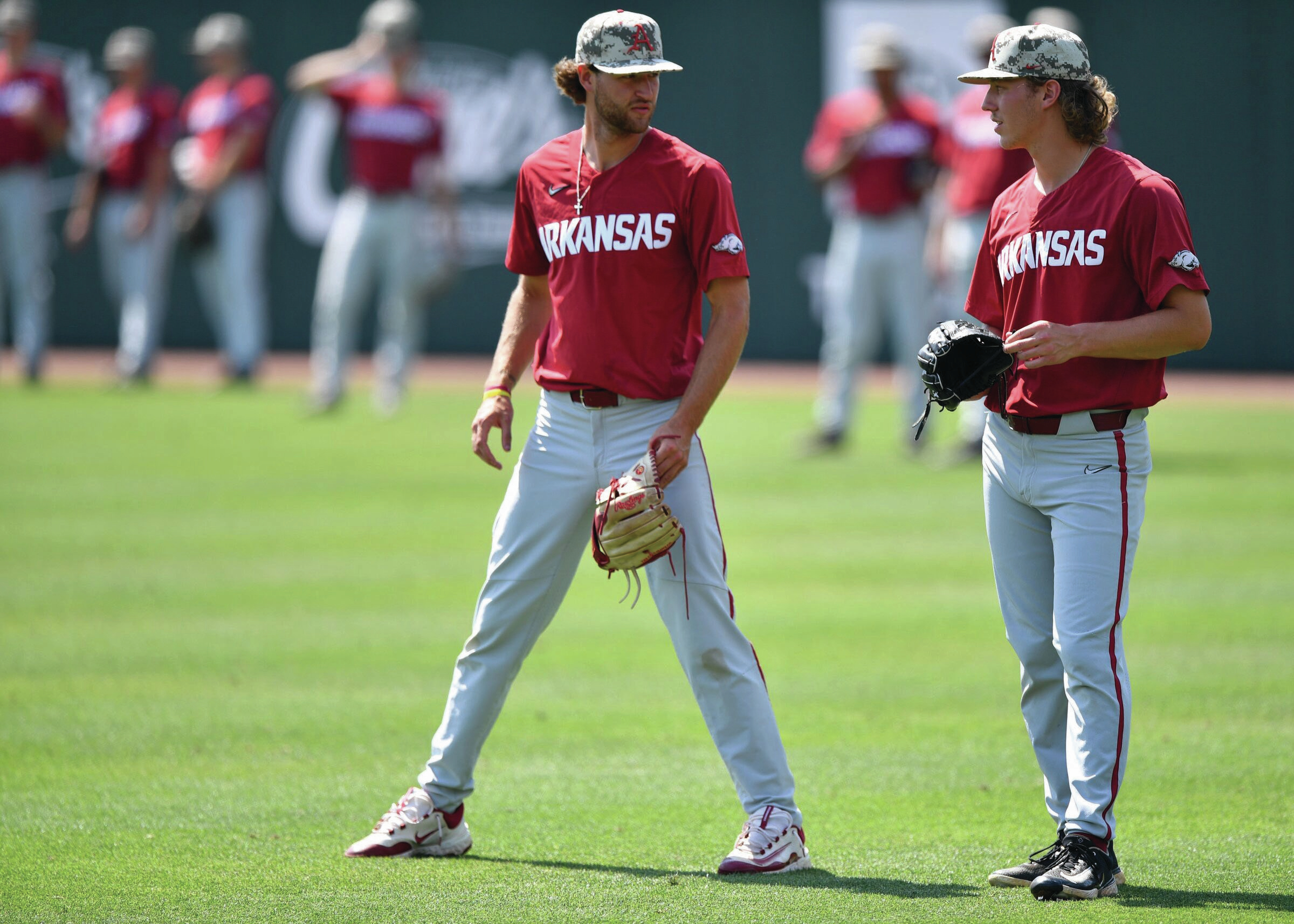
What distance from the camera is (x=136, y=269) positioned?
50.3 ft

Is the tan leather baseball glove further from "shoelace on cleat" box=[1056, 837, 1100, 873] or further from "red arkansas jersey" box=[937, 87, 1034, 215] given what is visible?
"red arkansas jersey" box=[937, 87, 1034, 215]

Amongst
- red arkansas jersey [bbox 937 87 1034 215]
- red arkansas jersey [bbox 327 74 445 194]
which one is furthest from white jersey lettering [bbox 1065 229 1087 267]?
red arkansas jersey [bbox 327 74 445 194]

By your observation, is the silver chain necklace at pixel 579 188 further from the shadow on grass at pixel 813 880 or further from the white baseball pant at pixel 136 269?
the white baseball pant at pixel 136 269

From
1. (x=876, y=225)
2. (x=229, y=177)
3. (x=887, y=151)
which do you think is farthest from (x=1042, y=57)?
(x=229, y=177)

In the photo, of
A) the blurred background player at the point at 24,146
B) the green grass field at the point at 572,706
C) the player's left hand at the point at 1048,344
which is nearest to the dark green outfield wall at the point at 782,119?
the blurred background player at the point at 24,146

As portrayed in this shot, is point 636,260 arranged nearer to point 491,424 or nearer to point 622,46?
point 622,46

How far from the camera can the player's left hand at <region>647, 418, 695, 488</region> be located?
14.4 ft

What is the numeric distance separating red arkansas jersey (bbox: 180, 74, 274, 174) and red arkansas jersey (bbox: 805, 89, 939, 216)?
5.41 metres

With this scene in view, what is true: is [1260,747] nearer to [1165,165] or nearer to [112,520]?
[112,520]

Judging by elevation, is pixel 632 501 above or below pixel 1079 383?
below

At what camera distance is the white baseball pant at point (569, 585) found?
177 inches

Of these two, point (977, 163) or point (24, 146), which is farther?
point (24, 146)

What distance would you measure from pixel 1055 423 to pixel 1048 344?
12.4 inches

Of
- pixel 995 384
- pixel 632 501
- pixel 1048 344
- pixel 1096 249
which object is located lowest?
pixel 632 501
